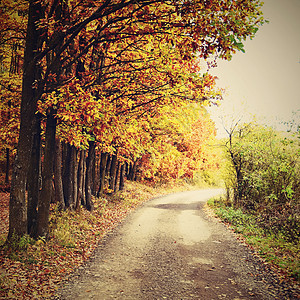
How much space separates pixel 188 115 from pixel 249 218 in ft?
22.2

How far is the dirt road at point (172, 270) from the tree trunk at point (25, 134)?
8.13 feet

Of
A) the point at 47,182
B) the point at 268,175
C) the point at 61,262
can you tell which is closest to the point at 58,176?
the point at 47,182

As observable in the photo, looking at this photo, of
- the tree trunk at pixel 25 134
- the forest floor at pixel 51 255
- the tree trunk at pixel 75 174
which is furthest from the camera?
the tree trunk at pixel 75 174

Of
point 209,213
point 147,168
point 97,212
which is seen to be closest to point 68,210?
point 97,212

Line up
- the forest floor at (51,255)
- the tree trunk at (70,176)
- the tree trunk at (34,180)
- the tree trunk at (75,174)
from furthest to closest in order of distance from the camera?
the tree trunk at (75,174) → the tree trunk at (70,176) → the tree trunk at (34,180) → the forest floor at (51,255)

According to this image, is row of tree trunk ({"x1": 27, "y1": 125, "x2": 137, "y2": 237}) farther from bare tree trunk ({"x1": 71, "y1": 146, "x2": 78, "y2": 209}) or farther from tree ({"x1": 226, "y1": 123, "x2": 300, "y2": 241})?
tree ({"x1": 226, "y1": 123, "x2": 300, "y2": 241})

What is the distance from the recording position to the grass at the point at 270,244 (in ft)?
22.9

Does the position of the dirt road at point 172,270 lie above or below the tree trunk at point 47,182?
below

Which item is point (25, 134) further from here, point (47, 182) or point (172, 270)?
point (172, 270)

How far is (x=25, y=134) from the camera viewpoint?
7.03m

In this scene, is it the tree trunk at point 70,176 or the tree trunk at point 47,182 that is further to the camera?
the tree trunk at point 70,176

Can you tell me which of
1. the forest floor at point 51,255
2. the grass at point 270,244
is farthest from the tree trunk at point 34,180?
the grass at point 270,244

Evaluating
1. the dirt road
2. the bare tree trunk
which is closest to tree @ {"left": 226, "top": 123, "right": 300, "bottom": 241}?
the dirt road

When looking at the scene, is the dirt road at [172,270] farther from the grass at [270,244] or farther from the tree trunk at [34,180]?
the tree trunk at [34,180]
